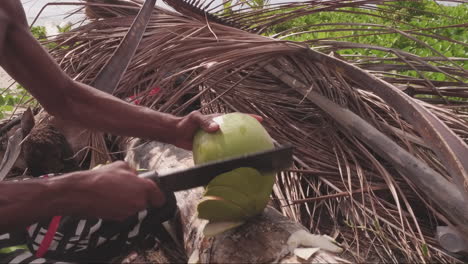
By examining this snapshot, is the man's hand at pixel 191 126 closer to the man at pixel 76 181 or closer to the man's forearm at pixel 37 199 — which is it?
the man at pixel 76 181

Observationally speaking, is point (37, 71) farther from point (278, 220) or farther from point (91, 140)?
point (278, 220)

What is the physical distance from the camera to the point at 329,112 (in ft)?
6.77

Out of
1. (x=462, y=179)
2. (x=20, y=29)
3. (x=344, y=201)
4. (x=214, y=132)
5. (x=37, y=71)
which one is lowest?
(x=344, y=201)

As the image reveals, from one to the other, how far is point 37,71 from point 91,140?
0.85 meters

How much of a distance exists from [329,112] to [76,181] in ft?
3.80

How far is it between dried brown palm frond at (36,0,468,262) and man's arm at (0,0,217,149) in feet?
1.39

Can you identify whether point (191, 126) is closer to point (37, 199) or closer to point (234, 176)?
point (234, 176)

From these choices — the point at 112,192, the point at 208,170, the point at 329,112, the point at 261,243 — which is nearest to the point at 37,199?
the point at 112,192

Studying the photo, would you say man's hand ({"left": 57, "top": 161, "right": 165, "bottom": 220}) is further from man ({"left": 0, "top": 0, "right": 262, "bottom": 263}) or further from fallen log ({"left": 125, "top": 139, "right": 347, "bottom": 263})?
fallen log ({"left": 125, "top": 139, "right": 347, "bottom": 263})

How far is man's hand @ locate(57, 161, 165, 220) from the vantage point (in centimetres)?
134

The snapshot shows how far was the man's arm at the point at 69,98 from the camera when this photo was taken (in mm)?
1683

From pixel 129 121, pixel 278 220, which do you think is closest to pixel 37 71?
pixel 129 121

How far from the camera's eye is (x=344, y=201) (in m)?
1.90

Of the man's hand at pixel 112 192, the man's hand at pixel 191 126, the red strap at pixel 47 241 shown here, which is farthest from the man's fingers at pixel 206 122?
the red strap at pixel 47 241
